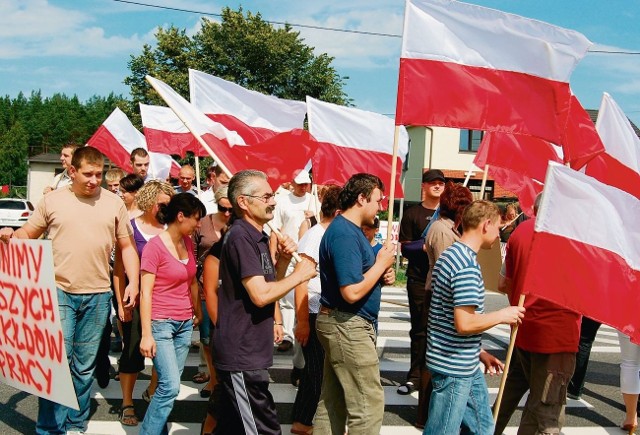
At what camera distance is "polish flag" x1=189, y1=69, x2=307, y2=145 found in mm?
7988

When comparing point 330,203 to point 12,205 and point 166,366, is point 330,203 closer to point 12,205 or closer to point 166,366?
point 166,366

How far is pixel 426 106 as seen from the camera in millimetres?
5254

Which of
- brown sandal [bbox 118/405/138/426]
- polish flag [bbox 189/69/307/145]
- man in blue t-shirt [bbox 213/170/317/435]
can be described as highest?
polish flag [bbox 189/69/307/145]

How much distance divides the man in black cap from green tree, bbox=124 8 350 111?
36561mm

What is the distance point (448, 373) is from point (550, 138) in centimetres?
214

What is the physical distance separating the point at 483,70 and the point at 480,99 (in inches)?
8.9

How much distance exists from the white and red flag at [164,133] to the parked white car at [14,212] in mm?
26458

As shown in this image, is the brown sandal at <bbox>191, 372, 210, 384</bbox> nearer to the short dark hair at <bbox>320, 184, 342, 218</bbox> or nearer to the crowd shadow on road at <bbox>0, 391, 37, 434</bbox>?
the crowd shadow on road at <bbox>0, 391, 37, 434</bbox>

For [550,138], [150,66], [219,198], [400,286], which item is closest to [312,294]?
[219,198]

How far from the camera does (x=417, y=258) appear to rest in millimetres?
6777

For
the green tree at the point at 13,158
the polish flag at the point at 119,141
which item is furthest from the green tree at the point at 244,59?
the green tree at the point at 13,158

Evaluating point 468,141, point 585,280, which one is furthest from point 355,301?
point 468,141

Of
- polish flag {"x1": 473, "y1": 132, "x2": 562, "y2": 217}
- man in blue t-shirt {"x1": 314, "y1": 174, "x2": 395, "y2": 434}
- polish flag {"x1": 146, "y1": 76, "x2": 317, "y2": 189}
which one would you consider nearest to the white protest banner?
polish flag {"x1": 146, "y1": 76, "x2": 317, "y2": 189}

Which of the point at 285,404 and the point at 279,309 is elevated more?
the point at 279,309
